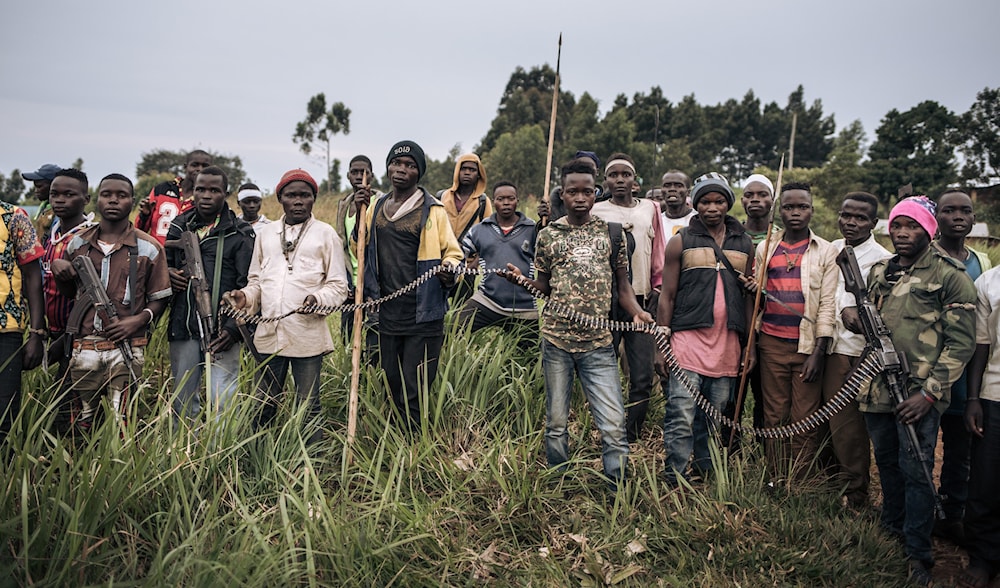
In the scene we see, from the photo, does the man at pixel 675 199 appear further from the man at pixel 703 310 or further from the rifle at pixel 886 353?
the rifle at pixel 886 353

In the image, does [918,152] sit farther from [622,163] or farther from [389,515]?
[389,515]

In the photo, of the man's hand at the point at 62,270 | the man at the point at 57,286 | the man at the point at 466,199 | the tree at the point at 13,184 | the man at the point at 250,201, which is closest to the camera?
the man's hand at the point at 62,270

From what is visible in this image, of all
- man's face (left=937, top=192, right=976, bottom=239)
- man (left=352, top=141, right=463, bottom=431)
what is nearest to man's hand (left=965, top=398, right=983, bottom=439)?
man's face (left=937, top=192, right=976, bottom=239)

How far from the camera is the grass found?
9.30 ft

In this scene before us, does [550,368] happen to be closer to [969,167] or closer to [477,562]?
[477,562]

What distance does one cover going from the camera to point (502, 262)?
18.5 feet

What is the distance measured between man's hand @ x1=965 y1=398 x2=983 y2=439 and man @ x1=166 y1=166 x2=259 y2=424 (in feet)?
14.1

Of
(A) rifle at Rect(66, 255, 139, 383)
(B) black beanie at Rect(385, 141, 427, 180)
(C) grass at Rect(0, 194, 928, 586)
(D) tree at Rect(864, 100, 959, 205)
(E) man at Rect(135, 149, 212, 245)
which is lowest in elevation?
(C) grass at Rect(0, 194, 928, 586)

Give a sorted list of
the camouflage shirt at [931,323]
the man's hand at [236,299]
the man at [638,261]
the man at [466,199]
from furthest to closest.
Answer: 1. the man at [466,199]
2. the man at [638,261]
3. the man's hand at [236,299]
4. the camouflage shirt at [931,323]

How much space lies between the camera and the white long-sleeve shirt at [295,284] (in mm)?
4117

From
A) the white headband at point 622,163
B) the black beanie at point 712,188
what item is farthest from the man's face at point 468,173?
the black beanie at point 712,188

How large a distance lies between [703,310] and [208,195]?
3.29 meters

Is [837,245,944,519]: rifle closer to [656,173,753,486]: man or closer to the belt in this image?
[656,173,753,486]: man

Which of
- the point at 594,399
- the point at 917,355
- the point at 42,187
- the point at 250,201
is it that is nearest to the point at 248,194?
the point at 250,201
